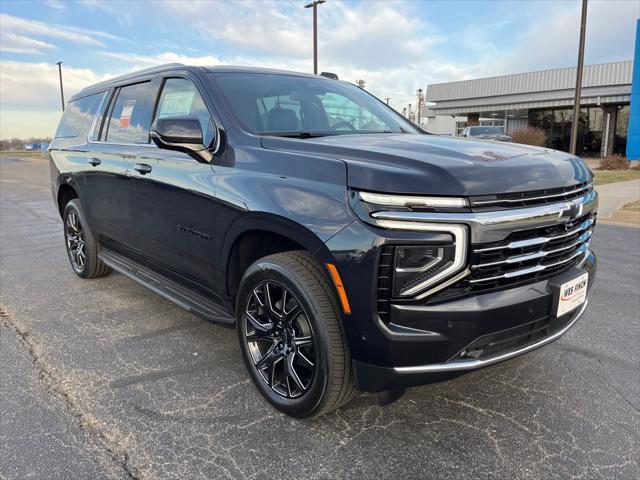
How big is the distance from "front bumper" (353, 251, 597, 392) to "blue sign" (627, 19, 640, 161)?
2619 centimetres

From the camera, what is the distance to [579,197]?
2.61m

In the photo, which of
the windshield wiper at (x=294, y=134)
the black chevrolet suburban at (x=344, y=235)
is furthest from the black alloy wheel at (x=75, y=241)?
the windshield wiper at (x=294, y=134)

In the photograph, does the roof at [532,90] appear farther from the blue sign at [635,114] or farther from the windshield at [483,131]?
the windshield at [483,131]

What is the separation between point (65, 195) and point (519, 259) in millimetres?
4921

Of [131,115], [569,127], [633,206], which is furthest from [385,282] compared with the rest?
[569,127]

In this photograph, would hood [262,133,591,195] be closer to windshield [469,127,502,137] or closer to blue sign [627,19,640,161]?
windshield [469,127,502,137]

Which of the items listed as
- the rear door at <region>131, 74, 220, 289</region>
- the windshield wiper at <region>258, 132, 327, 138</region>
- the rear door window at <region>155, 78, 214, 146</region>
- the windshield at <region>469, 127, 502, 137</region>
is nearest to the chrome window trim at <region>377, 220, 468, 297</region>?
the windshield wiper at <region>258, 132, 327, 138</region>

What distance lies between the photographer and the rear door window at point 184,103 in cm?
314

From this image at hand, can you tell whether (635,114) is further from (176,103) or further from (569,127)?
(176,103)

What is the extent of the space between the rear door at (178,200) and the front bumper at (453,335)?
52.1 inches

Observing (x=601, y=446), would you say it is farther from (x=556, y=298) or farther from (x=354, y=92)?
(x=354, y=92)

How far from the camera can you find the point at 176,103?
140 inches

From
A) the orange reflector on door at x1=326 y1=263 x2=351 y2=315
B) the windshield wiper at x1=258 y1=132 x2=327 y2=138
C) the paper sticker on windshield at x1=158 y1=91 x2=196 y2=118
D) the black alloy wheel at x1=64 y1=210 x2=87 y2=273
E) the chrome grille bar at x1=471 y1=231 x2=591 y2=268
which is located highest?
the paper sticker on windshield at x1=158 y1=91 x2=196 y2=118

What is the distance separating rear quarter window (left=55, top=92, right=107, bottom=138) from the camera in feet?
16.3
